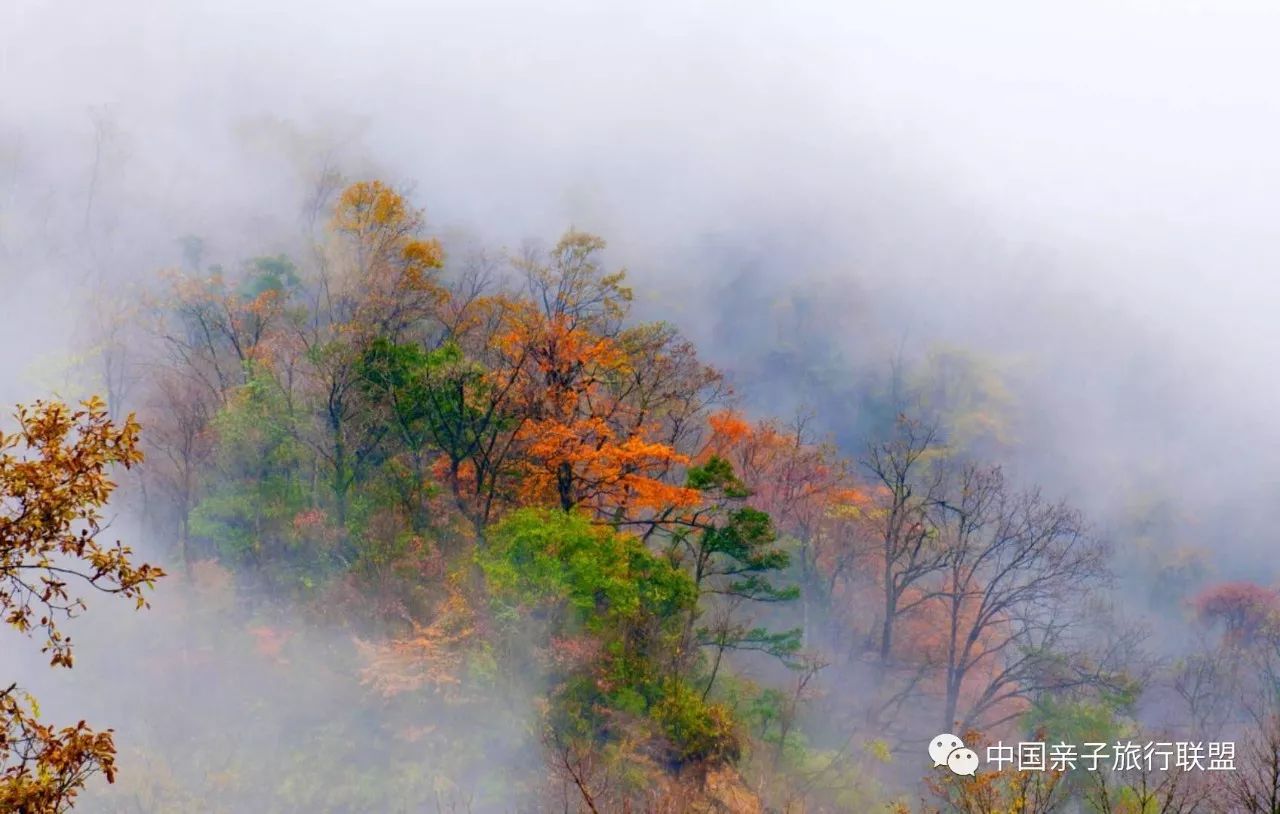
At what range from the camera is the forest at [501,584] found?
18906 millimetres

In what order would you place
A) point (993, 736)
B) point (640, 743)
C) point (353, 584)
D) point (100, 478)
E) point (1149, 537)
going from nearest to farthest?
point (100, 478) → point (640, 743) → point (353, 584) → point (993, 736) → point (1149, 537)

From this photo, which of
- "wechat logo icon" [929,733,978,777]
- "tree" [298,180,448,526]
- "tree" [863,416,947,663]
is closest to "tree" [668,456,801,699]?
"tree" [863,416,947,663]

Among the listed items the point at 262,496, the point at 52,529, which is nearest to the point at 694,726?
the point at 262,496

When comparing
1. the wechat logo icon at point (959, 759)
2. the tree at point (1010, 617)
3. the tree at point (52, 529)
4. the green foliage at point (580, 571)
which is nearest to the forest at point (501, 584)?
the green foliage at point (580, 571)

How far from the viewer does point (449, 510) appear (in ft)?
73.0

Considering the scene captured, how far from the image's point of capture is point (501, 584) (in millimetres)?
18562

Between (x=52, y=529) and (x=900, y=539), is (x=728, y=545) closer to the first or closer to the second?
(x=900, y=539)

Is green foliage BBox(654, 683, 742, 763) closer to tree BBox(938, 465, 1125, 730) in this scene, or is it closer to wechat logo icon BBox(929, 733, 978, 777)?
wechat logo icon BBox(929, 733, 978, 777)

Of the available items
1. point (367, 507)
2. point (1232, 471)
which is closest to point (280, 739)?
point (367, 507)

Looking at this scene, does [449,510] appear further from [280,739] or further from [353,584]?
[280,739]

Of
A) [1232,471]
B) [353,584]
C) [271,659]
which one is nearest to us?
[353,584]

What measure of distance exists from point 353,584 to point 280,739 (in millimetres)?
4016

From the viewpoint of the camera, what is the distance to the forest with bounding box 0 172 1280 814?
18.9 metres

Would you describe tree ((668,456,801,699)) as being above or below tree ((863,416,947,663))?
below
